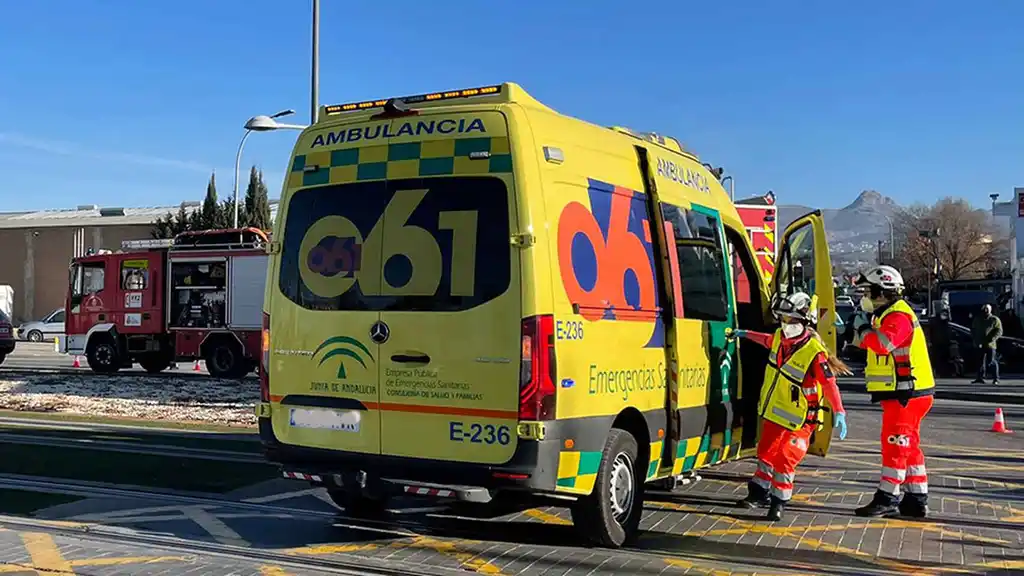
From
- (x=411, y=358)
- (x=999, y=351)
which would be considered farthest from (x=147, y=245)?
(x=999, y=351)

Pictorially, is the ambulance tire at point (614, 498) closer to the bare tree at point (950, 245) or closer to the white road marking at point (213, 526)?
the white road marking at point (213, 526)

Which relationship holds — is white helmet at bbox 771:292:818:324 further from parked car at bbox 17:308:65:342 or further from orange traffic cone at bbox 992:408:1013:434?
parked car at bbox 17:308:65:342

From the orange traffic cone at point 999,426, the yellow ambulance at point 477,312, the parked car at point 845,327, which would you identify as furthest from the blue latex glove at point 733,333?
the parked car at point 845,327

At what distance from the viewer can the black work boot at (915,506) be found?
24.1 ft

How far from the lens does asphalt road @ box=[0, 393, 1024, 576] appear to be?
5.89m

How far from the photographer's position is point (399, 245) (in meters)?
5.91

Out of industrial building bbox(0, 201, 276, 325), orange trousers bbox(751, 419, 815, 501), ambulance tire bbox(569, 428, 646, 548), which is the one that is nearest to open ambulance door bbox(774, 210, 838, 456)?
orange trousers bbox(751, 419, 815, 501)

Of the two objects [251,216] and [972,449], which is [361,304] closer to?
[972,449]

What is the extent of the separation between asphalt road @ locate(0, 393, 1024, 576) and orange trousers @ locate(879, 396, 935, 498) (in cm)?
28

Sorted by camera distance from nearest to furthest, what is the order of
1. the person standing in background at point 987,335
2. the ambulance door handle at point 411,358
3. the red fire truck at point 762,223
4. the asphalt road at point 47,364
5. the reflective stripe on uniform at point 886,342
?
1. the ambulance door handle at point 411,358
2. the reflective stripe on uniform at point 886,342
3. the red fire truck at point 762,223
4. the person standing in background at point 987,335
5. the asphalt road at point 47,364

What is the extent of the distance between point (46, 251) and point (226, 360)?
4135cm

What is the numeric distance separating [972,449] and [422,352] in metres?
8.29

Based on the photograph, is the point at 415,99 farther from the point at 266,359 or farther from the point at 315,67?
the point at 315,67

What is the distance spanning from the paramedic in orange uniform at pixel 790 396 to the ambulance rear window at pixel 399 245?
286 cm
